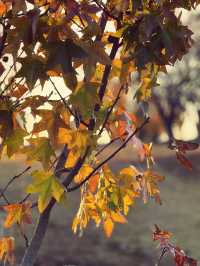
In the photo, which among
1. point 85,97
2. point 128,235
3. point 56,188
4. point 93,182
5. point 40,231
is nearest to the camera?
point 85,97

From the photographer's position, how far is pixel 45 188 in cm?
162

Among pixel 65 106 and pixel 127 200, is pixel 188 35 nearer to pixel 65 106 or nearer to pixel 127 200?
pixel 65 106

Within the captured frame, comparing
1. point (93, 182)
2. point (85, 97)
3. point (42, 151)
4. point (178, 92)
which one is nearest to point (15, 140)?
point (42, 151)

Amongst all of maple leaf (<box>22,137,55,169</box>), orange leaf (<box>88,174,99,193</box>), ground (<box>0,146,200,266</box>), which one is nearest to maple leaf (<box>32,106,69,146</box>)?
maple leaf (<box>22,137,55,169</box>)

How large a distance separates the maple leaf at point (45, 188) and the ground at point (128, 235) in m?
3.02

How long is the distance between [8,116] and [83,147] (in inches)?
9.3

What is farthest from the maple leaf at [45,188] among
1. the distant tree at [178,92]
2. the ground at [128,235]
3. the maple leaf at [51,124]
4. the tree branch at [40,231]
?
the distant tree at [178,92]

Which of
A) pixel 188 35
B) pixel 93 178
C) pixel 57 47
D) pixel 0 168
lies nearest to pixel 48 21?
pixel 57 47

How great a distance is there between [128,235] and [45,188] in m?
5.89

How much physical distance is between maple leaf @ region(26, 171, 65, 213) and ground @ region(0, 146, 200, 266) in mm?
3021

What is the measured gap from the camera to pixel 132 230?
770 cm

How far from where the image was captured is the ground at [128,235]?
20.0 ft

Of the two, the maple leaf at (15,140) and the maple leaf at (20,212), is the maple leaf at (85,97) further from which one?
the maple leaf at (20,212)

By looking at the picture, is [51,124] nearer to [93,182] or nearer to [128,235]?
[93,182]
